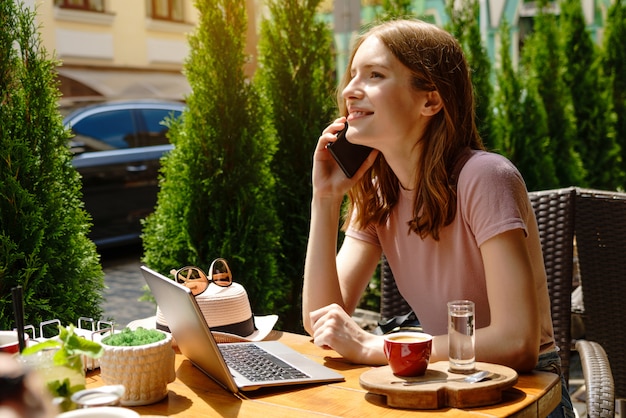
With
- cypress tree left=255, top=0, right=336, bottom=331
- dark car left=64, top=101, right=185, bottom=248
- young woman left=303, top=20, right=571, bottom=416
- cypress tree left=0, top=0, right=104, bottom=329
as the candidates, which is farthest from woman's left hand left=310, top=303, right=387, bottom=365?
dark car left=64, top=101, right=185, bottom=248

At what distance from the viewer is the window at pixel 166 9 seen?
13172mm

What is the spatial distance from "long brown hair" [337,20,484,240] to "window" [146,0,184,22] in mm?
11857

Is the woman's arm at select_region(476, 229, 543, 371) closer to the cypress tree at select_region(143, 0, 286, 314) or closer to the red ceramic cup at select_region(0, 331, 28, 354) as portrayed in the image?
the red ceramic cup at select_region(0, 331, 28, 354)

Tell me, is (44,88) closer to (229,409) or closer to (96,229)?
(229,409)

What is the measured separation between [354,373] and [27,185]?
1.40 meters

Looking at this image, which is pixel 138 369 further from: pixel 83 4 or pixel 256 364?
pixel 83 4

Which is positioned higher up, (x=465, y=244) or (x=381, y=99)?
(x=381, y=99)

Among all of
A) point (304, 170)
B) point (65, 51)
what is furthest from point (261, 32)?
point (65, 51)

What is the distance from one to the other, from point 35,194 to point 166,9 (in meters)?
11.6

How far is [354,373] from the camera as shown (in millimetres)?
1656

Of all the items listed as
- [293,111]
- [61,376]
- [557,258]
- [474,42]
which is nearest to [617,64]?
[474,42]

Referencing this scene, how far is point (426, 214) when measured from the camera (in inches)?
75.2

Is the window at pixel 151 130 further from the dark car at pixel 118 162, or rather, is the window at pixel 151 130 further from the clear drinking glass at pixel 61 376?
the clear drinking glass at pixel 61 376

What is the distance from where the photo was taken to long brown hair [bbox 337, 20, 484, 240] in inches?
74.9
